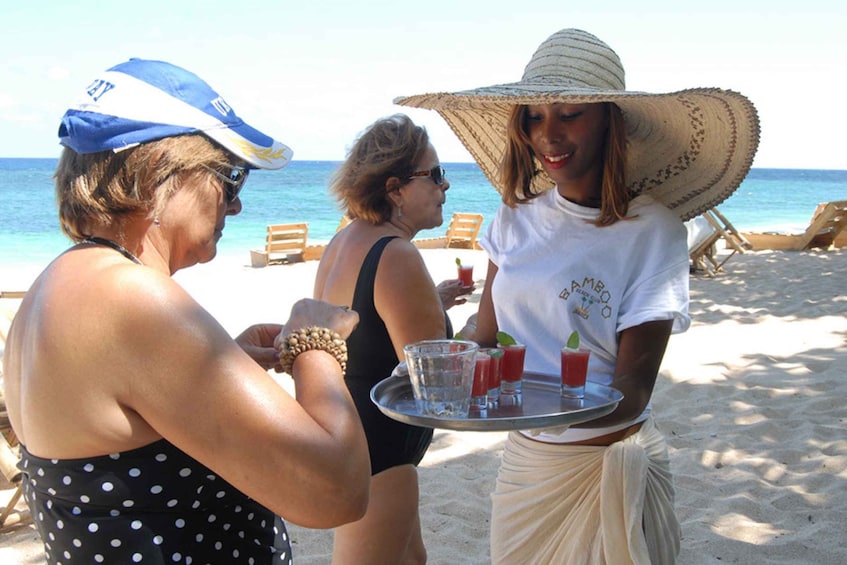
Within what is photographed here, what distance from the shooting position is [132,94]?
1490 millimetres

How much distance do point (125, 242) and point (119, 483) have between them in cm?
47

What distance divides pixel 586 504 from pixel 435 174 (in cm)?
152

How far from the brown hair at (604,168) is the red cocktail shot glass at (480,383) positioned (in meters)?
0.60

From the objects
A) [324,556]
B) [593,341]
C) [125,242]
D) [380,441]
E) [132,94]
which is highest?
[132,94]

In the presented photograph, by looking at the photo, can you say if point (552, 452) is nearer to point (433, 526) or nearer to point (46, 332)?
point (46, 332)

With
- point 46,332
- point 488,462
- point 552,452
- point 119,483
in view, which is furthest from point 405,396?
point 488,462

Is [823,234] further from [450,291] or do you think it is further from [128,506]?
[128,506]

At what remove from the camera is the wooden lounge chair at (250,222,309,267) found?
16.3 meters

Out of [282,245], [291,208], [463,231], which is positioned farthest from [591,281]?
[291,208]

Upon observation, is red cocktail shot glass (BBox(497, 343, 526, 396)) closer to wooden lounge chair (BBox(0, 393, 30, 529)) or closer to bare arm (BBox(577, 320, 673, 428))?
bare arm (BBox(577, 320, 673, 428))

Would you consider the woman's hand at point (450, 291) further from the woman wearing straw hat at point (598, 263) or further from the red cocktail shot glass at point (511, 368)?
the red cocktail shot glass at point (511, 368)

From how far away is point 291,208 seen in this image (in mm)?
48062

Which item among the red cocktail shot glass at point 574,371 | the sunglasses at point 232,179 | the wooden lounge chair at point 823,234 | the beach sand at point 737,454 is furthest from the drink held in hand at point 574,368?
the wooden lounge chair at point 823,234

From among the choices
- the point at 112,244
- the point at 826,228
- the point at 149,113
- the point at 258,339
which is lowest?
the point at 826,228
